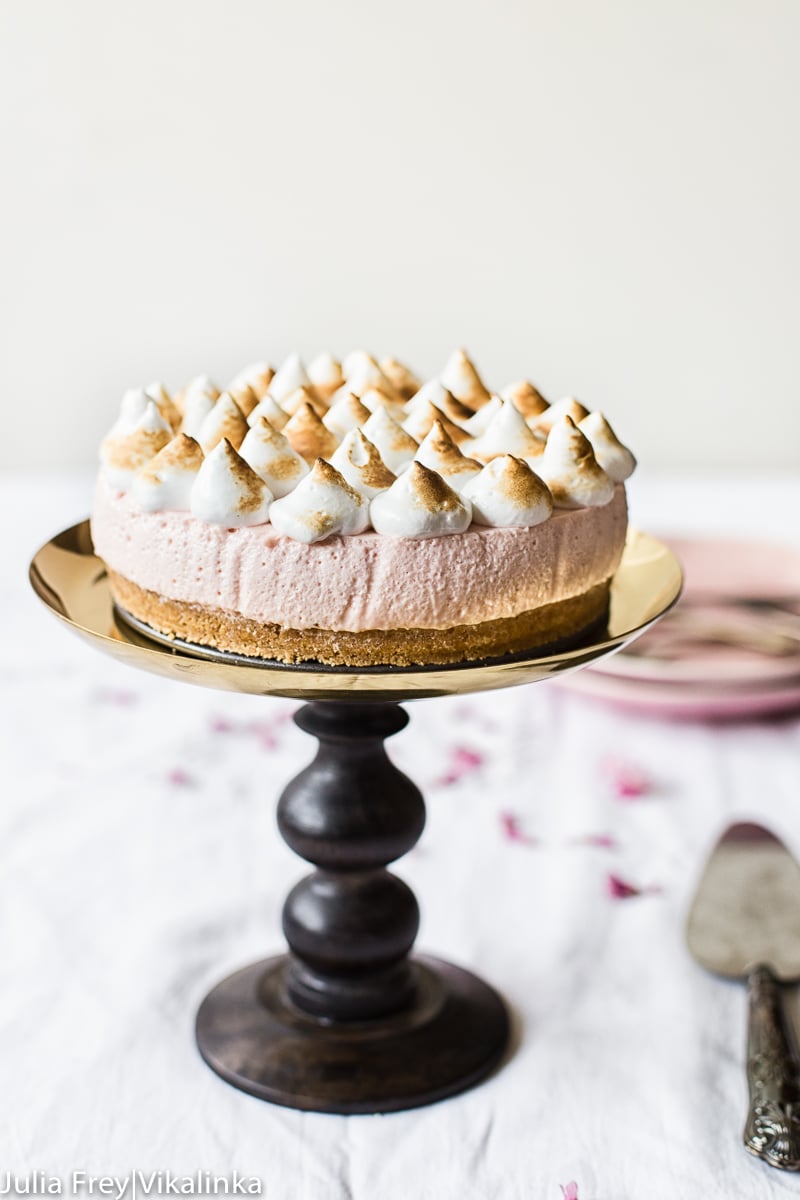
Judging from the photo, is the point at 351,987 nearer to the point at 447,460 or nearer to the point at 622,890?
the point at 622,890

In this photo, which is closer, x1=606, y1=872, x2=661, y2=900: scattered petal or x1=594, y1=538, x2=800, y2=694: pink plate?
x1=606, y1=872, x2=661, y2=900: scattered petal

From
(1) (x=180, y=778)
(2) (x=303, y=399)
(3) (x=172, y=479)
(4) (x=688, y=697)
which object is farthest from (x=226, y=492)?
(4) (x=688, y=697)

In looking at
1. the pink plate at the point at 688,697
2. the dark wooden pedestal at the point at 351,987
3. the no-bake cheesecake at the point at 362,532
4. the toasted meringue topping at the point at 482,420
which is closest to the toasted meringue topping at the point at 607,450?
the no-bake cheesecake at the point at 362,532

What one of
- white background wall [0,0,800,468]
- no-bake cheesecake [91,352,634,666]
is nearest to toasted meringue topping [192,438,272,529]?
no-bake cheesecake [91,352,634,666]

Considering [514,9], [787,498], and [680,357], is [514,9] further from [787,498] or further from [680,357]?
[787,498]

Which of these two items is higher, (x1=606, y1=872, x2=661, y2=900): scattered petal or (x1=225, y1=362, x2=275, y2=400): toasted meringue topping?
(x1=225, y1=362, x2=275, y2=400): toasted meringue topping

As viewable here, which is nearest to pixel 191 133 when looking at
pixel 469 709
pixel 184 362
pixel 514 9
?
pixel 184 362

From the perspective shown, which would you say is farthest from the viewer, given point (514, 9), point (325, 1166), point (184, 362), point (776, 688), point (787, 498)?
point (184, 362)

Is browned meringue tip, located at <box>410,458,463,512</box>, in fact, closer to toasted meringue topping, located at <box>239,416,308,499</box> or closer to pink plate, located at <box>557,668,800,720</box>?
toasted meringue topping, located at <box>239,416,308,499</box>
